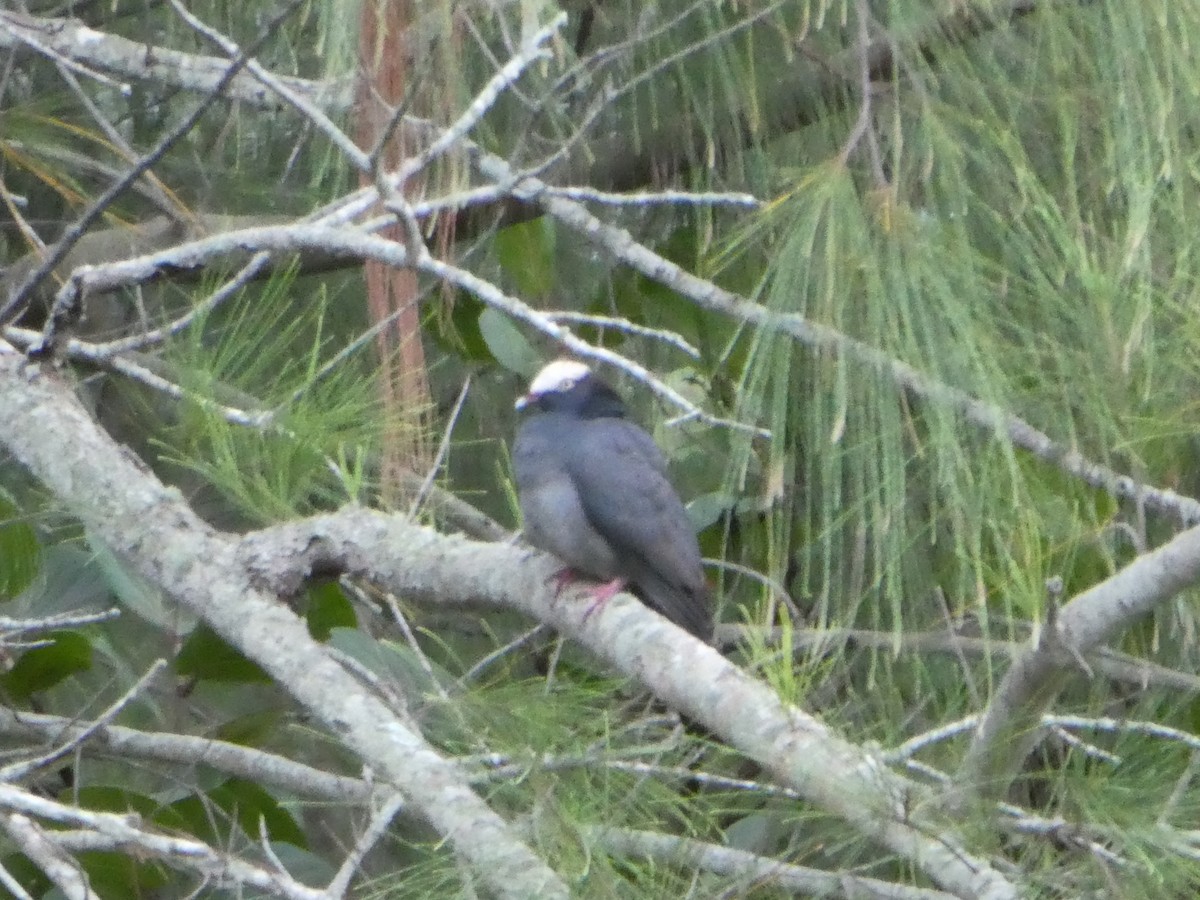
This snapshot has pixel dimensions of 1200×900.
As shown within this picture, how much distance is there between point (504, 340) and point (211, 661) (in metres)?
0.57

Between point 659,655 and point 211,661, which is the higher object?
point 659,655

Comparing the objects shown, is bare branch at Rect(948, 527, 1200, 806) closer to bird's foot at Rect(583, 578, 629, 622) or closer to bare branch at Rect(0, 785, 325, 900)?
bare branch at Rect(0, 785, 325, 900)

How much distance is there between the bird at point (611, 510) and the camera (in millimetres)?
2248

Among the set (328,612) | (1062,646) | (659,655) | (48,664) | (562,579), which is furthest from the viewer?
(328,612)

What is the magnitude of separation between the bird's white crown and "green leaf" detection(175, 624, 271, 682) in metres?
0.63

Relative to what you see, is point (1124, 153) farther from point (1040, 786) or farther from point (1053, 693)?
point (1040, 786)

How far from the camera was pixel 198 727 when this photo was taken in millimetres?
2648

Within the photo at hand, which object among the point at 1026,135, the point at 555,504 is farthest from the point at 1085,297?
the point at 555,504

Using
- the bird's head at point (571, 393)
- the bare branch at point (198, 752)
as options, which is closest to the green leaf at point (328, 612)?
the bare branch at point (198, 752)

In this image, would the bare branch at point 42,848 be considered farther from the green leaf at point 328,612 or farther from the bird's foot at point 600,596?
the green leaf at point 328,612

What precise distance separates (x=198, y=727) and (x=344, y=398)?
1006 millimetres

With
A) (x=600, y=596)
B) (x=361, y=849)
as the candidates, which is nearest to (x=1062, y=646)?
(x=361, y=849)

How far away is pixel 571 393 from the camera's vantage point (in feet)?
8.30

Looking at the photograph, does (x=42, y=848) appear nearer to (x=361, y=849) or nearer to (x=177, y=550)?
(x=361, y=849)
